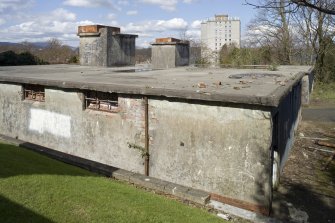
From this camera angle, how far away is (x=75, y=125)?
9578 mm

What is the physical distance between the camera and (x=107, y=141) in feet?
29.4

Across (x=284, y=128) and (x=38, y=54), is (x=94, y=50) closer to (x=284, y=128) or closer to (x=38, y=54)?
(x=284, y=128)

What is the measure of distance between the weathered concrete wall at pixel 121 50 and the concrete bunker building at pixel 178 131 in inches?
255

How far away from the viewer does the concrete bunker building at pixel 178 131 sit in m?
6.76

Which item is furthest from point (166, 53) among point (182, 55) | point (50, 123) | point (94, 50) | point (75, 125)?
point (75, 125)

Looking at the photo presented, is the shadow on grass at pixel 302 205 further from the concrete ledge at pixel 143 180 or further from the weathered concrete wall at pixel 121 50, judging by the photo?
the weathered concrete wall at pixel 121 50

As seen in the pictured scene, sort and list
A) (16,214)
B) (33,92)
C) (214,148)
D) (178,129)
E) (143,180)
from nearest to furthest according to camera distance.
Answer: (16,214) → (214,148) → (143,180) → (178,129) → (33,92)

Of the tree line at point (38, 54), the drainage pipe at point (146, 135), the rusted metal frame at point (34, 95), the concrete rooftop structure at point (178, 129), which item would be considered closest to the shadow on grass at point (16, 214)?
the concrete rooftop structure at point (178, 129)

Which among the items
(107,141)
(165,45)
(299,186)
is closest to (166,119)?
(107,141)

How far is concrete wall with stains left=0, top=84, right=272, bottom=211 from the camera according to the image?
6.78 m

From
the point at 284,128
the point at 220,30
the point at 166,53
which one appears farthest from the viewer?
the point at 220,30

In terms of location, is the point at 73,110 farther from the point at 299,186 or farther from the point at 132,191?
the point at 299,186

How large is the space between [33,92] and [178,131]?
534cm

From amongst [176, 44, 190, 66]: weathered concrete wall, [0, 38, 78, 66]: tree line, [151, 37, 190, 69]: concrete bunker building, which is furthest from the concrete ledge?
[0, 38, 78, 66]: tree line
